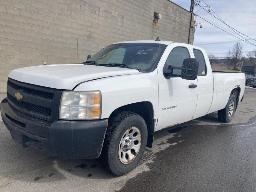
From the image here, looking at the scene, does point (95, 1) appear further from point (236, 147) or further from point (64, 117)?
point (64, 117)

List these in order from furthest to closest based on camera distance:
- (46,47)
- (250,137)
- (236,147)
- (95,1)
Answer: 1. (95,1)
2. (46,47)
3. (250,137)
4. (236,147)

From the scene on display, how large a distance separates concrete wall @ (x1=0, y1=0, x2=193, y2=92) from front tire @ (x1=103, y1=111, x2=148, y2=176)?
281 inches

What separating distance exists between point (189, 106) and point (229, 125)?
2.84m

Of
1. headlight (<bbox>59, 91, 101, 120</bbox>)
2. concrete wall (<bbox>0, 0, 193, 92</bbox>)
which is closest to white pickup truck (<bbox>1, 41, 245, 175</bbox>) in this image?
headlight (<bbox>59, 91, 101, 120</bbox>)

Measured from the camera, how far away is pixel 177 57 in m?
5.20

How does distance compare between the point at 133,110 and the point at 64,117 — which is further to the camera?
the point at 133,110

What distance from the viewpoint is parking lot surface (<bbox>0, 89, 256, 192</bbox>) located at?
3791 mm

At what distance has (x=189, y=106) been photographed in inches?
214

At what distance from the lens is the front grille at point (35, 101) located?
11.4 feet

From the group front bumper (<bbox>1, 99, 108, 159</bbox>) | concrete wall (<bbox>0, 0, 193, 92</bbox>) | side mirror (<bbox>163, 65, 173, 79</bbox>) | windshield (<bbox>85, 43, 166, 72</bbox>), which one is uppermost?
concrete wall (<bbox>0, 0, 193, 92</bbox>)

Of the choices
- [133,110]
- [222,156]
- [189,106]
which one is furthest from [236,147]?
[133,110]

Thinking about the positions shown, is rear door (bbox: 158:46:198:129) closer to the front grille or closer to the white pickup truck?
the white pickup truck

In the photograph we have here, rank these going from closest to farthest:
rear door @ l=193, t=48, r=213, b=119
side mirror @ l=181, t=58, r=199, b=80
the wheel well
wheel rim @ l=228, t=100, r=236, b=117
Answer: the wheel well, side mirror @ l=181, t=58, r=199, b=80, rear door @ l=193, t=48, r=213, b=119, wheel rim @ l=228, t=100, r=236, b=117

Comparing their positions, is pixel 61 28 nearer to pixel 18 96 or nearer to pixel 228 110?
pixel 228 110
